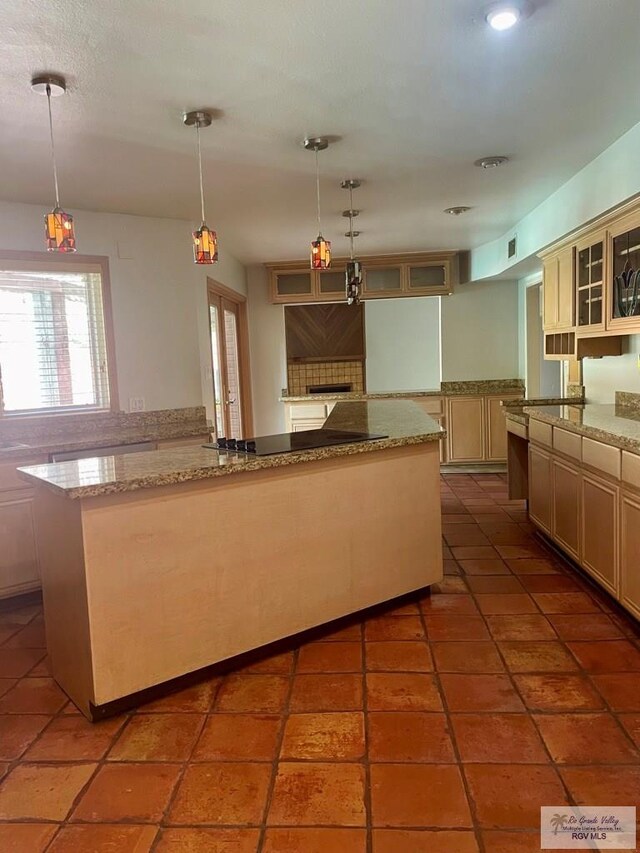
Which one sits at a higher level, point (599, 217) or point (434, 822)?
point (599, 217)

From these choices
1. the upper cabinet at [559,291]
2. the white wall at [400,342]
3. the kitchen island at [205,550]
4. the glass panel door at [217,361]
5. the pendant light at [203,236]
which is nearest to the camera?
the kitchen island at [205,550]

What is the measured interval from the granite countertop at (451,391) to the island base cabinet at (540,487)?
245 centimetres

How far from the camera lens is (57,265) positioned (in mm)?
3982

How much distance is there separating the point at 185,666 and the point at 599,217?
10.5 feet

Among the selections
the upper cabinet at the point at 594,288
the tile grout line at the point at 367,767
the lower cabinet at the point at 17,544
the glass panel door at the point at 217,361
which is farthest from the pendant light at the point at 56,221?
the glass panel door at the point at 217,361

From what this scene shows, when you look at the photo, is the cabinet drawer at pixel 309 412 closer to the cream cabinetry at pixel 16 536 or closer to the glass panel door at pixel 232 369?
the glass panel door at pixel 232 369

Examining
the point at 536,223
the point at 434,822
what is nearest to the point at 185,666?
the point at 434,822

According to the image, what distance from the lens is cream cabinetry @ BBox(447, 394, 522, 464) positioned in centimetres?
650

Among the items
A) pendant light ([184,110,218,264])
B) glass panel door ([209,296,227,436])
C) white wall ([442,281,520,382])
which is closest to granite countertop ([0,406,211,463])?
glass panel door ([209,296,227,436])

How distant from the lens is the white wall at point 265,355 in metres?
6.71

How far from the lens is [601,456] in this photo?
9.62 feet

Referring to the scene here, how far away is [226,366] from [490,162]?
3339 millimetres

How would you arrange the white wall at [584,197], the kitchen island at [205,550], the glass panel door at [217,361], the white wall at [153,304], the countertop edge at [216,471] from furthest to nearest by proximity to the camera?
1. the glass panel door at [217,361]
2. the white wall at [153,304]
3. the white wall at [584,197]
4. the kitchen island at [205,550]
5. the countertop edge at [216,471]

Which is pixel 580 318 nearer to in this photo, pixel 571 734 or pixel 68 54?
pixel 571 734
